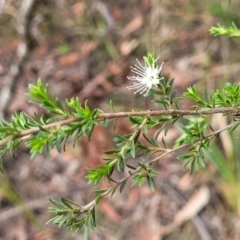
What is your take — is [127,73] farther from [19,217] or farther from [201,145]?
[201,145]

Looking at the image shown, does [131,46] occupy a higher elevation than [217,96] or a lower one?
lower

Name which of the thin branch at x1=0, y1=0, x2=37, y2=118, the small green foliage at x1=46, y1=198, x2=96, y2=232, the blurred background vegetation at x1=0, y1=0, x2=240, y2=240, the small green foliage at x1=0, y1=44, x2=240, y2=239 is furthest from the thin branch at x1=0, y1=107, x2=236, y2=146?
the thin branch at x1=0, y1=0, x2=37, y2=118

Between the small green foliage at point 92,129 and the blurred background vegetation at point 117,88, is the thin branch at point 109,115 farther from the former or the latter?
the blurred background vegetation at point 117,88

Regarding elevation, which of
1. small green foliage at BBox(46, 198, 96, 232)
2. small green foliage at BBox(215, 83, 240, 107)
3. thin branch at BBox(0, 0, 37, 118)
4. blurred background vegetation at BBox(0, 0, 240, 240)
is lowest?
blurred background vegetation at BBox(0, 0, 240, 240)

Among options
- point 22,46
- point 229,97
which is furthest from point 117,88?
point 229,97

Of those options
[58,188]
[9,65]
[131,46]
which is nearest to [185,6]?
[131,46]

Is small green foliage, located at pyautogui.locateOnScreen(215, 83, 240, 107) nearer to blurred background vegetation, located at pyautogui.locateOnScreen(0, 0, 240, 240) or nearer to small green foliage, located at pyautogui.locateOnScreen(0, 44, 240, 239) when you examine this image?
small green foliage, located at pyautogui.locateOnScreen(0, 44, 240, 239)

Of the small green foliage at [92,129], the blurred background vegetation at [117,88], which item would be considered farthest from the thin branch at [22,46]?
the small green foliage at [92,129]

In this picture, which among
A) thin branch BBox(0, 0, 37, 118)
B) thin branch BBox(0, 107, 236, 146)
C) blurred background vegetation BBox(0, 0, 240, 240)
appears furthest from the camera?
blurred background vegetation BBox(0, 0, 240, 240)

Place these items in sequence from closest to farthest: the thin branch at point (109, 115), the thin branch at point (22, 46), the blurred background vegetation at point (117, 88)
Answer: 1. the thin branch at point (109, 115)
2. the thin branch at point (22, 46)
3. the blurred background vegetation at point (117, 88)
